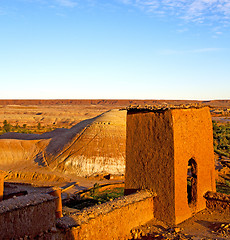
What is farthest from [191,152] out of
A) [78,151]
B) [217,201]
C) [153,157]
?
[78,151]

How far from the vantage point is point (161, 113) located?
27.9 feet

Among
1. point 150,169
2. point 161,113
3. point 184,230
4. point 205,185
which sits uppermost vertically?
point 161,113

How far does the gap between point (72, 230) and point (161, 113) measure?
408 centimetres

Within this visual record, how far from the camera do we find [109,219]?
22.6 feet

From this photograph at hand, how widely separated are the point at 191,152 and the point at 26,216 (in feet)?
17.1

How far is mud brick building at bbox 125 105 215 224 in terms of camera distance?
8.12 m

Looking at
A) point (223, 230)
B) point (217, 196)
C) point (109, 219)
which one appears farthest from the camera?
point (217, 196)

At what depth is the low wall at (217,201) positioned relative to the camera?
9016mm

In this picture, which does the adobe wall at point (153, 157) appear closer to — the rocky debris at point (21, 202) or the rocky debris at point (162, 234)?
the rocky debris at point (162, 234)

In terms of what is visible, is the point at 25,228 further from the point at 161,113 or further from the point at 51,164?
the point at 51,164

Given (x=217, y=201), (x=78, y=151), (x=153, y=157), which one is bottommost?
(x=78, y=151)

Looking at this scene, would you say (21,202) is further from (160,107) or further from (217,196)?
(217,196)

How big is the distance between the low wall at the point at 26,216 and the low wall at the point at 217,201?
5.34 meters

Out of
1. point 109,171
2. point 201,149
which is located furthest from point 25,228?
point 109,171
